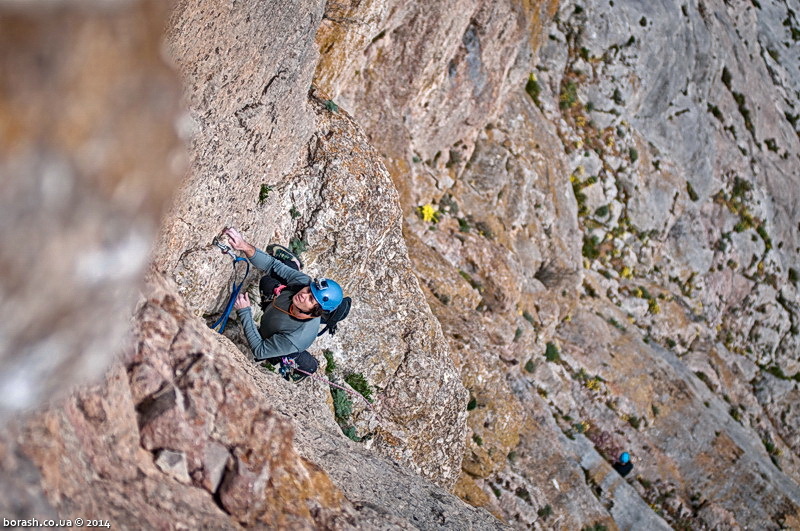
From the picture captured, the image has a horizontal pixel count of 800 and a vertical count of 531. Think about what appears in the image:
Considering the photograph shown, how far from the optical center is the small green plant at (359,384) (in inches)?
512

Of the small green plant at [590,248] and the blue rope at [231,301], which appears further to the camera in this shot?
the small green plant at [590,248]

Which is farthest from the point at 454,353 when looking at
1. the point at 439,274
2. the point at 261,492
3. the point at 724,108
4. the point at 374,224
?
the point at 724,108

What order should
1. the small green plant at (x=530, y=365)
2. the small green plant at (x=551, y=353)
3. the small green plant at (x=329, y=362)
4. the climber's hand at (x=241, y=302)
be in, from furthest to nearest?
the small green plant at (x=551, y=353)
the small green plant at (x=530, y=365)
the small green plant at (x=329, y=362)
the climber's hand at (x=241, y=302)

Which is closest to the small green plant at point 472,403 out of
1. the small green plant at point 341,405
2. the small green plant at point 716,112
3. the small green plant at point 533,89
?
the small green plant at point 341,405

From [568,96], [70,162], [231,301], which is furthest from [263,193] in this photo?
[568,96]

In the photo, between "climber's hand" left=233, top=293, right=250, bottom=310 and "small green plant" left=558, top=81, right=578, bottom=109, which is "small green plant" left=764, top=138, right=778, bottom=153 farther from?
"climber's hand" left=233, top=293, right=250, bottom=310

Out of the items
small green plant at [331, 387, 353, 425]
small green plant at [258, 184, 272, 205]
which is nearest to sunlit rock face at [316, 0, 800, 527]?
small green plant at [258, 184, 272, 205]

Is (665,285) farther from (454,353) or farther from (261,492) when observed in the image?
(261,492)

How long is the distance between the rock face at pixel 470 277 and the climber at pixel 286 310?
1.54 feet

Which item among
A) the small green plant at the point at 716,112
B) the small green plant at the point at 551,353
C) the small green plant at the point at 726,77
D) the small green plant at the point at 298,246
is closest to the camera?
the small green plant at the point at 298,246

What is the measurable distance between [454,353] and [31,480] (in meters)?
15.5

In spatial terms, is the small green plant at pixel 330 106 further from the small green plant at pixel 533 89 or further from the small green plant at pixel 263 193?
the small green plant at pixel 533 89

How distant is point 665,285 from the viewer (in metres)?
36.8

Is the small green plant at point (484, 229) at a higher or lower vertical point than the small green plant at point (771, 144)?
lower
